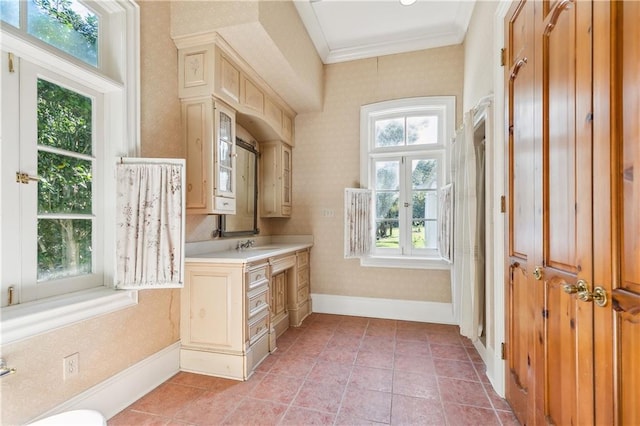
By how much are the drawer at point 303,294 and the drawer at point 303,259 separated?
11.4 inches

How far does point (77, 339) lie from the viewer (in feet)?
5.28

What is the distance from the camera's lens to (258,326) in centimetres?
243

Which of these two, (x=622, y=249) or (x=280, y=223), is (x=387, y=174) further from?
(x=622, y=249)

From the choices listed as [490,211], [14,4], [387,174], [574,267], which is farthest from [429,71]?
[14,4]

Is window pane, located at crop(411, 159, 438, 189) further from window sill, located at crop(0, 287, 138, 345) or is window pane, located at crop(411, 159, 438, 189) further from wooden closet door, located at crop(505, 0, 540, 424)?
window sill, located at crop(0, 287, 138, 345)

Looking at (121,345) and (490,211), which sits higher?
(490,211)

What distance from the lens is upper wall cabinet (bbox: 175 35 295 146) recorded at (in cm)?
231

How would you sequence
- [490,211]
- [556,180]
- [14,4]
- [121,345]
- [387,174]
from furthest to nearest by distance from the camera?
[387,174] < [490,211] < [121,345] < [14,4] < [556,180]

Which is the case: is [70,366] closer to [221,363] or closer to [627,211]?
[221,363]

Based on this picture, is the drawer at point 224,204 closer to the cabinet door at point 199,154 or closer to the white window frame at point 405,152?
the cabinet door at point 199,154

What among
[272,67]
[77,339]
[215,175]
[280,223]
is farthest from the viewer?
[280,223]

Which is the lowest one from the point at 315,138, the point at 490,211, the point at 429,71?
the point at 490,211

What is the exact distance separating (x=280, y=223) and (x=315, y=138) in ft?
4.31

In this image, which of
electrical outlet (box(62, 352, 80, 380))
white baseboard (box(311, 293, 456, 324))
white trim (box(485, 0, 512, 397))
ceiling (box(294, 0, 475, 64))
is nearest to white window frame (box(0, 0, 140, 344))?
electrical outlet (box(62, 352, 80, 380))
